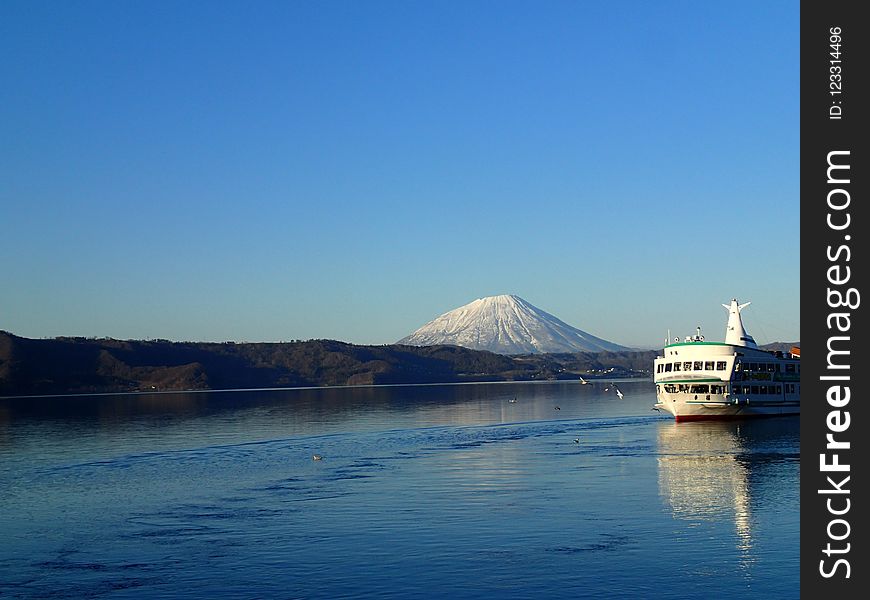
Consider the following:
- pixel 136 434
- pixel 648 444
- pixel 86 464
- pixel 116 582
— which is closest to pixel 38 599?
pixel 116 582

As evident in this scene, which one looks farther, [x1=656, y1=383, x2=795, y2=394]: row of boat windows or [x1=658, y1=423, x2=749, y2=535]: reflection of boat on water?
[x1=656, y1=383, x2=795, y2=394]: row of boat windows

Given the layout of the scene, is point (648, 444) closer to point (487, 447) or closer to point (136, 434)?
point (487, 447)

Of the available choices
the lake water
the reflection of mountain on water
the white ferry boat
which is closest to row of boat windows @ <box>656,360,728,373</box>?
the white ferry boat

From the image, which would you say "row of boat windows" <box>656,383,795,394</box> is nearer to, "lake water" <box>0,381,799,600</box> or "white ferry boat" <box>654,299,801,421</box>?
"white ferry boat" <box>654,299,801,421</box>

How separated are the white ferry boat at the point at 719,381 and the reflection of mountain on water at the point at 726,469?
5694 millimetres

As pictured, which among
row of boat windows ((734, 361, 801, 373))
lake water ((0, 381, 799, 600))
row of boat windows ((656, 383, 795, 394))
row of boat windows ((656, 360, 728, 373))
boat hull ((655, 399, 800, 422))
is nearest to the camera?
lake water ((0, 381, 799, 600))

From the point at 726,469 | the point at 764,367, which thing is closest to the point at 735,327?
the point at 764,367

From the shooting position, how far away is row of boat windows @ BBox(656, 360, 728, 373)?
107438 millimetres

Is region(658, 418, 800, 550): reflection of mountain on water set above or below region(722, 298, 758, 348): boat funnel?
below

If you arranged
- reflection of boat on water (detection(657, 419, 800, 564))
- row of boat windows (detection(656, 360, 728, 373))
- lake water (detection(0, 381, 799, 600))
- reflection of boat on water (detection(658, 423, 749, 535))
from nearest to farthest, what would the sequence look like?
lake water (detection(0, 381, 799, 600)) → reflection of boat on water (detection(657, 419, 800, 564)) → reflection of boat on water (detection(658, 423, 749, 535)) → row of boat windows (detection(656, 360, 728, 373))

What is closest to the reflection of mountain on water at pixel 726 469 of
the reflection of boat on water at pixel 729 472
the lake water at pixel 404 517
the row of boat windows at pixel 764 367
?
the reflection of boat on water at pixel 729 472

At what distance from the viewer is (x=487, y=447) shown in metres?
82.2
